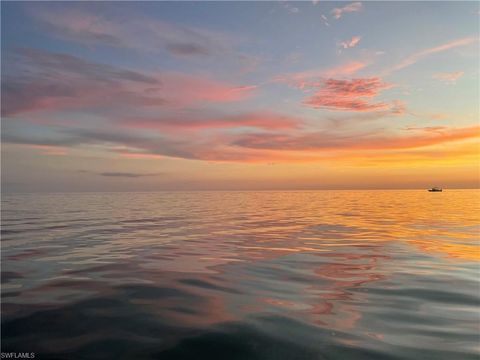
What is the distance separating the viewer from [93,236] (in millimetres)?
20625

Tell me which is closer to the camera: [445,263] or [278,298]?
[278,298]

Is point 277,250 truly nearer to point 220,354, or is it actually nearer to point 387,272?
point 387,272

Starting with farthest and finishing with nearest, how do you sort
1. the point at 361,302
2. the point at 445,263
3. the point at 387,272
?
the point at 445,263 → the point at 387,272 → the point at 361,302

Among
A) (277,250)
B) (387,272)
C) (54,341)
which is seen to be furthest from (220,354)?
(277,250)

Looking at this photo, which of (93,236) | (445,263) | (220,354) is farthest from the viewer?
(93,236)


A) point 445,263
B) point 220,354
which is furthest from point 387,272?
point 220,354

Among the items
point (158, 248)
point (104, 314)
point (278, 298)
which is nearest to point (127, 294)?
point (104, 314)

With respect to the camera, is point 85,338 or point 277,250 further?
point 277,250

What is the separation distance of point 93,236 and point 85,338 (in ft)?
50.5

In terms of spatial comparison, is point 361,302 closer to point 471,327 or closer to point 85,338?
point 471,327

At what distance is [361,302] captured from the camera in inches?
351

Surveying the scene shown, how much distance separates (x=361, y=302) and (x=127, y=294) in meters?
6.46

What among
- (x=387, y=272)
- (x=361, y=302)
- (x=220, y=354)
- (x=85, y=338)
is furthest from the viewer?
(x=387, y=272)

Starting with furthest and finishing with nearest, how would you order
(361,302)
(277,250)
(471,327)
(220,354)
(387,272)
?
(277,250) < (387,272) < (361,302) < (471,327) < (220,354)
